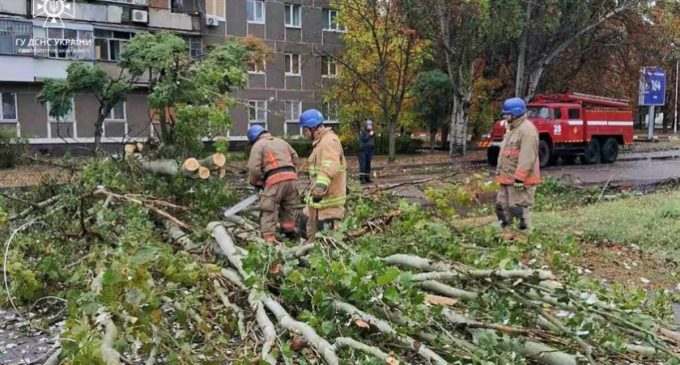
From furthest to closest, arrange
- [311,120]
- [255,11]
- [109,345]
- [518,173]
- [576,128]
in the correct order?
[255,11], [576,128], [518,173], [311,120], [109,345]

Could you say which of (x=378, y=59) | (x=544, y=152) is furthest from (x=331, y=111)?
(x=544, y=152)

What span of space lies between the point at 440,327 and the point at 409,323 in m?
0.18

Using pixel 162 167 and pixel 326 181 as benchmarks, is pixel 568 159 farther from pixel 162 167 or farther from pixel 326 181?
pixel 326 181

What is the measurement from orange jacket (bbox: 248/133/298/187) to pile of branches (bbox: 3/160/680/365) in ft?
6.61

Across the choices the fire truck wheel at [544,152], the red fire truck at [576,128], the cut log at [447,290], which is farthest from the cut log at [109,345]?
the fire truck wheel at [544,152]

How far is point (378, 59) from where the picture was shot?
2777 centimetres

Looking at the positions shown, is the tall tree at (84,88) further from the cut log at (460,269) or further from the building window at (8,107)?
the cut log at (460,269)

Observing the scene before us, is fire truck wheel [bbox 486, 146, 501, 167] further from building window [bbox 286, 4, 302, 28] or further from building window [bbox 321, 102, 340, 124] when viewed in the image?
building window [bbox 286, 4, 302, 28]

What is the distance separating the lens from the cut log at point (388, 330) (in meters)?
3.90

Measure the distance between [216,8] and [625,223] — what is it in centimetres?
2664

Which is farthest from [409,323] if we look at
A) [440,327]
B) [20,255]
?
[20,255]

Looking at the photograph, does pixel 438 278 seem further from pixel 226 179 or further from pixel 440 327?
pixel 226 179

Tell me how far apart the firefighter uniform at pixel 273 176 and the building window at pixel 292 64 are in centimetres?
2877

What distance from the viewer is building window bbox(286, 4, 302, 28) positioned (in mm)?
36062
